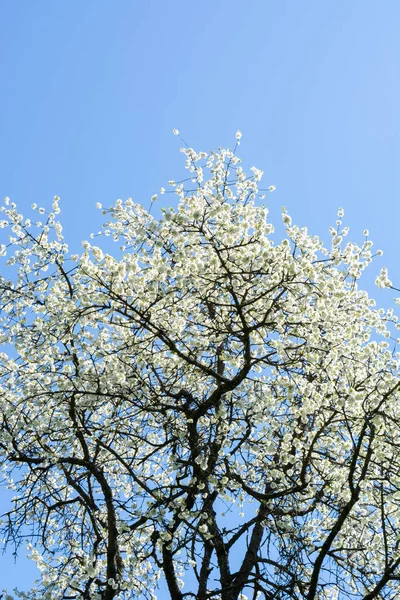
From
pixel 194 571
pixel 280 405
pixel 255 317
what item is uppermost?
pixel 255 317

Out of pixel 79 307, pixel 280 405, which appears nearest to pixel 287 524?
pixel 280 405

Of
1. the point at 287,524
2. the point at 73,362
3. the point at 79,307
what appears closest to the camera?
the point at 287,524

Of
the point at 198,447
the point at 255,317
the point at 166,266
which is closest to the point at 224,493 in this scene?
the point at 198,447

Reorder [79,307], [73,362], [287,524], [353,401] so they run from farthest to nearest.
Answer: [73,362], [79,307], [287,524], [353,401]

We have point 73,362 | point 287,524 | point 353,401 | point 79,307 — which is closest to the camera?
point 353,401

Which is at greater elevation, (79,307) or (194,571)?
(79,307)

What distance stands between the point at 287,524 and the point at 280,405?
1635mm

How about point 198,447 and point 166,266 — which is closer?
A: point 198,447

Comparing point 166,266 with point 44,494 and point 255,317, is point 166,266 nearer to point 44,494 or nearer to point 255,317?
point 255,317

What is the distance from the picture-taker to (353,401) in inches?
324

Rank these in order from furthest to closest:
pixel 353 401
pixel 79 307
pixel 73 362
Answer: pixel 73 362 → pixel 79 307 → pixel 353 401

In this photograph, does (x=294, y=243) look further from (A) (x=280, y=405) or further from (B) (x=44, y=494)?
(B) (x=44, y=494)

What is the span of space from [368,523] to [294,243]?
4626 millimetres

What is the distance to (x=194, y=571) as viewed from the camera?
891cm
